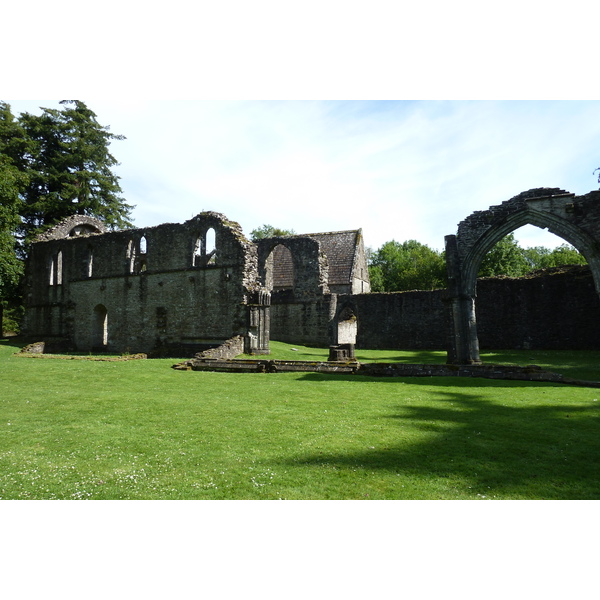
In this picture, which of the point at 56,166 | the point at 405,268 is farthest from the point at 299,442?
the point at 405,268

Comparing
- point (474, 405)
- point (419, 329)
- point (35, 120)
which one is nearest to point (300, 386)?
point (474, 405)

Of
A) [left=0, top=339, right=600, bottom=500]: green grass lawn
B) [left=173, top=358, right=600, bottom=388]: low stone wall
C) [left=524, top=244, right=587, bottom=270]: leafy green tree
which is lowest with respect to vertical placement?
Answer: [left=0, top=339, right=600, bottom=500]: green grass lawn

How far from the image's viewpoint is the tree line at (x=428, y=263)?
44.9m

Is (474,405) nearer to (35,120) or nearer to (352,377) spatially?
(352,377)

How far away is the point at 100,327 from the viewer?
82.0ft

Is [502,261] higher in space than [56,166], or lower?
lower

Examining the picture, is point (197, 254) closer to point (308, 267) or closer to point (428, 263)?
point (308, 267)

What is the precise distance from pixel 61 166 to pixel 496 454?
127 ft

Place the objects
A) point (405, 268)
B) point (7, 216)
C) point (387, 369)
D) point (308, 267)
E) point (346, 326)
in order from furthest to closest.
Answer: point (405, 268), point (346, 326), point (308, 267), point (7, 216), point (387, 369)

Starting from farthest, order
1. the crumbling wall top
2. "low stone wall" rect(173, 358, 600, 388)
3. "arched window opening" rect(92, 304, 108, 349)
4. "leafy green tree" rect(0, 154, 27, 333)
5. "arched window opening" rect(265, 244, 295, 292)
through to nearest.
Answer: "arched window opening" rect(265, 244, 295, 292), the crumbling wall top, "arched window opening" rect(92, 304, 108, 349), "leafy green tree" rect(0, 154, 27, 333), "low stone wall" rect(173, 358, 600, 388)

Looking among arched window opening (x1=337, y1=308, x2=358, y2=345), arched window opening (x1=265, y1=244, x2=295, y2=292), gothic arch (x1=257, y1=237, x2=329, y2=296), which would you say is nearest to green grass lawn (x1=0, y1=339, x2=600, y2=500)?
gothic arch (x1=257, y1=237, x2=329, y2=296)

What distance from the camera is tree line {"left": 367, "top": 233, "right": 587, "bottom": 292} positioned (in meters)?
44.9

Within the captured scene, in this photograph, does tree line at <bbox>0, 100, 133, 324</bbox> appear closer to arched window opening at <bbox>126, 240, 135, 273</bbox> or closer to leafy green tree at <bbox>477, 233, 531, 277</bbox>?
arched window opening at <bbox>126, 240, 135, 273</bbox>

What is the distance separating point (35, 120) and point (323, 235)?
2493 cm
